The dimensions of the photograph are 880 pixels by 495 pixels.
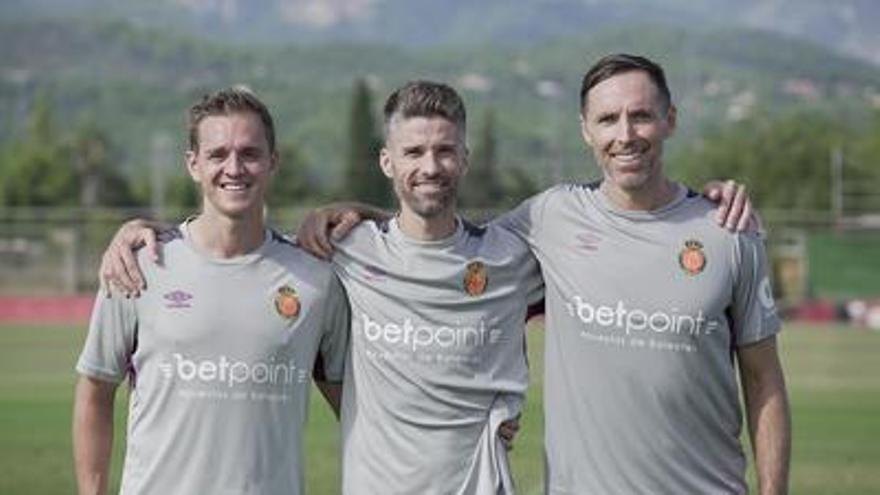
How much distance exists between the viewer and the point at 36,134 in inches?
4574

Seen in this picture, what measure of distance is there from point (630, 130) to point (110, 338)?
1.79m

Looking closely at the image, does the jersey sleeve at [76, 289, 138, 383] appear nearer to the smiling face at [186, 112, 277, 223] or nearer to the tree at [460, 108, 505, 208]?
the smiling face at [186, 112, 277, 223]

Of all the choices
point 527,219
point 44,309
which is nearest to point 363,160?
point 44,309

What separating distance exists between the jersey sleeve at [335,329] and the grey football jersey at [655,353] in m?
0.69

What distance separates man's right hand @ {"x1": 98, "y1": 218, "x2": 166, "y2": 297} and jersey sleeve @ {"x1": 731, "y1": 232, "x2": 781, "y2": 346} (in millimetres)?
1867

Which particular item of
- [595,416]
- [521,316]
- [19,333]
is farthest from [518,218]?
[19,333]

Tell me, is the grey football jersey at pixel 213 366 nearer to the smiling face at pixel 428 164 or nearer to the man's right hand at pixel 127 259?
the man's right hand at pixel 127 259

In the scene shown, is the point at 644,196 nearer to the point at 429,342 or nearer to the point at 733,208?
the point at 733,208

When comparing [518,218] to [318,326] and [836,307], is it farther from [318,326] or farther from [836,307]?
[836,307]

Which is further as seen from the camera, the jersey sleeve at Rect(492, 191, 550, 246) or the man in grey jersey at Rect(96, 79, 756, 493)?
the jersey sleeve at Rect(492, 191, 550, 246)

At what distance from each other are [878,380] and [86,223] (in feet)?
157

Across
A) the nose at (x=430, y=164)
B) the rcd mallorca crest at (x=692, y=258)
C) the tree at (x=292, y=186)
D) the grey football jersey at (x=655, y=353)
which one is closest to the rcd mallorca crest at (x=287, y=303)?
the nose at (x=430, y=164)

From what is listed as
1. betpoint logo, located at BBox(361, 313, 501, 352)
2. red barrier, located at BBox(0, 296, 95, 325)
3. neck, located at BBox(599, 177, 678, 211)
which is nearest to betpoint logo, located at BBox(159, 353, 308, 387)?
betpoint logo, located at BBox(361, 313, 501, 352)

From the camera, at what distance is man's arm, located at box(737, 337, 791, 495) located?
6.21m
